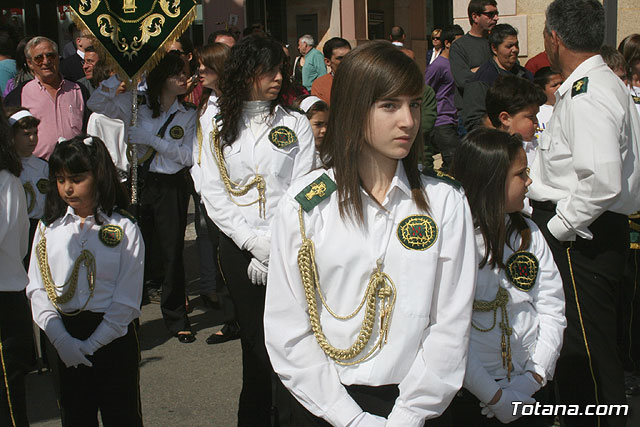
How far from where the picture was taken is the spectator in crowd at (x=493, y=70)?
6.25 meters

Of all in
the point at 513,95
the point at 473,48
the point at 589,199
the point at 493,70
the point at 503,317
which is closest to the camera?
the point at 503,317

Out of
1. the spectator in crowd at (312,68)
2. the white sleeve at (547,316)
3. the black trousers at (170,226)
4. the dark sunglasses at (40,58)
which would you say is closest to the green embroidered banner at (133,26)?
the dark sunglasses at (40,58)

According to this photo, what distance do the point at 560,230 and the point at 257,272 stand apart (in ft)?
5.09

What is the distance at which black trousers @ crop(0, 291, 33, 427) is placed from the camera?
3.28 meters

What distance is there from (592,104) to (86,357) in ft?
8.98

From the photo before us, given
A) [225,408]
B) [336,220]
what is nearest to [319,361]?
[336,220]

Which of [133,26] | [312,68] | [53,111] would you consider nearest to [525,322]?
[133,26]

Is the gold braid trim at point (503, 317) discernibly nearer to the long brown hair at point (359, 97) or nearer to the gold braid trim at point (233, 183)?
the long brown hair at point (359, 97)

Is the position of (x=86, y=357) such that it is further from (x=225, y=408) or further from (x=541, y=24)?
(x=541, y=24)

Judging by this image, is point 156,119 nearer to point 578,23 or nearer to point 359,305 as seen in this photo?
point 578,23

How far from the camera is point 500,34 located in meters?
6.61

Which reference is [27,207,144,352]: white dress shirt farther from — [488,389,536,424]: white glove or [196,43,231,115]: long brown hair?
[196,43,231,115]: long brown hair

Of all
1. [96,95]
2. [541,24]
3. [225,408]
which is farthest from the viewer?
[541,24]

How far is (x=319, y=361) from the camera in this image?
7.91ft
